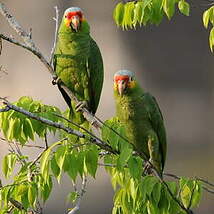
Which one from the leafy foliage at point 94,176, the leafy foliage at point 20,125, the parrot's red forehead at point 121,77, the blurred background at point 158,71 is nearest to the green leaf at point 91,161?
the leafy foliage at point 94,176

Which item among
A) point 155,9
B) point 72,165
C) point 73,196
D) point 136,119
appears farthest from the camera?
point 136,119

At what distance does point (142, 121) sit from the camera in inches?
148

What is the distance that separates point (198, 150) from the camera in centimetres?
541

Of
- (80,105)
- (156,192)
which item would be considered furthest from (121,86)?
(156,192)

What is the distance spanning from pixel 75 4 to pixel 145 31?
0.63m

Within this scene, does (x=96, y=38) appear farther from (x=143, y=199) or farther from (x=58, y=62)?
(x=143, y=199)

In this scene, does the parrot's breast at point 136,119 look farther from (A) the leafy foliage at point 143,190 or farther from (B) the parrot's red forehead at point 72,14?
(A) the leafy foliage at point 143,190

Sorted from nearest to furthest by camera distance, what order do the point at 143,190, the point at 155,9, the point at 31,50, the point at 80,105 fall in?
the point at 143,190, the point at 155,9, the point at 31,50, the point at 80,105

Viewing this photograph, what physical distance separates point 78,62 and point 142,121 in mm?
517

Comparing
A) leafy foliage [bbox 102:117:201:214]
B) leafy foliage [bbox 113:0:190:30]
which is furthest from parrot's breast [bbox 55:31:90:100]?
leafy foliage [bbox 102:117:201:214]

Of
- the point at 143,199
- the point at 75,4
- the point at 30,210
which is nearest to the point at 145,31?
the point at 75,4

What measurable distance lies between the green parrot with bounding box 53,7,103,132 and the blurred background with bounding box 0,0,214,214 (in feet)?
5.10

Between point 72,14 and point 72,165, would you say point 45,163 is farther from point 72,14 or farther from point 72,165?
point 72,14

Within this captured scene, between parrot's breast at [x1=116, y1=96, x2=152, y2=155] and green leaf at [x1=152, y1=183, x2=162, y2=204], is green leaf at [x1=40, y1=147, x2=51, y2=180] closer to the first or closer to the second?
green leaf at [x1=152, y1=183, x2=162, y2=204]
